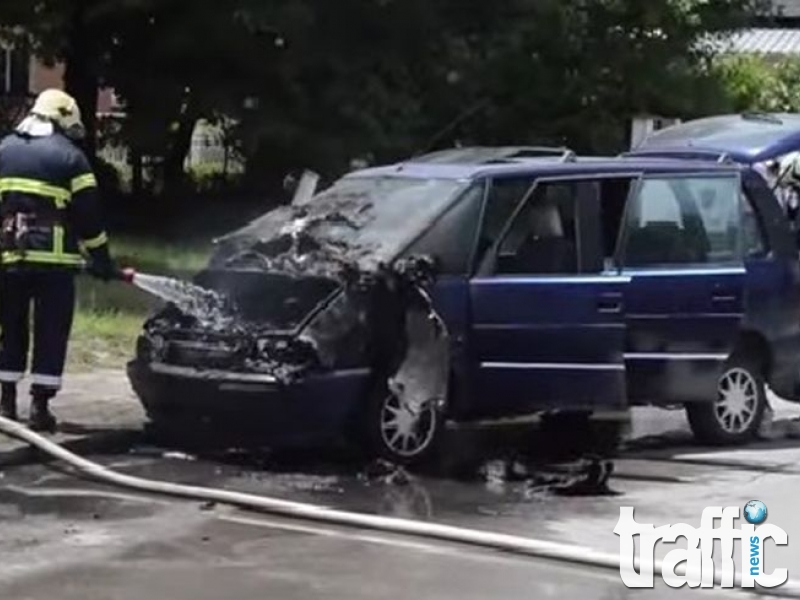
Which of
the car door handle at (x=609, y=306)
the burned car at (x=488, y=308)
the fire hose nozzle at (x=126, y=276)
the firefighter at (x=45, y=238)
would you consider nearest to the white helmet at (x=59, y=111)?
the firefighter at (x=45, y=238)

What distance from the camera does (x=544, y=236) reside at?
1110 centimetres

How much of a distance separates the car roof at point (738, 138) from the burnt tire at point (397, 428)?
4.84 m

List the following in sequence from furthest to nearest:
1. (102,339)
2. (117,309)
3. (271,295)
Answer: (117,309)
(102,339)
(271,295)

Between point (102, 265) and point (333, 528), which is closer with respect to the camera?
point (333, 528)

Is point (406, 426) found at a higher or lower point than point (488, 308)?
lower

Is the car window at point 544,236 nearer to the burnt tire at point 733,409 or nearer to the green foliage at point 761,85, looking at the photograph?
the burnt tire at point 733,409

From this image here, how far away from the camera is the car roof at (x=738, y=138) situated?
51.0 feet

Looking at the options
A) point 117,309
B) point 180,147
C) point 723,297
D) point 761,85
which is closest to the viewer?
point 723,297

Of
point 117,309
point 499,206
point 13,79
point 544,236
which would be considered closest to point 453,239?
point 499,206

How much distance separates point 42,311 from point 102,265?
0.42 meters

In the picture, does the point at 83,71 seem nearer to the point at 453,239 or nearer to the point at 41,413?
the point at 41,413

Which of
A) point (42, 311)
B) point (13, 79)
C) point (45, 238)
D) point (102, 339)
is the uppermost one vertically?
point (13, 79)

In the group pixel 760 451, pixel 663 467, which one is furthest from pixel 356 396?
pixel 760 451

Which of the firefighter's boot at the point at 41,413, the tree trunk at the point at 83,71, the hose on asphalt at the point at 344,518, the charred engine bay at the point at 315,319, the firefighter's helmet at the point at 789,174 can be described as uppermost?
the tree trunk at the point at 83,71
